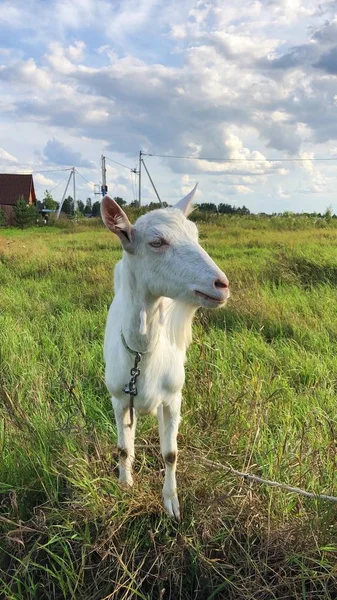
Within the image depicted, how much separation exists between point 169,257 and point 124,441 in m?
1.04

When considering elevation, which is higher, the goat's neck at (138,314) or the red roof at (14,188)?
the red roof at (14,188)

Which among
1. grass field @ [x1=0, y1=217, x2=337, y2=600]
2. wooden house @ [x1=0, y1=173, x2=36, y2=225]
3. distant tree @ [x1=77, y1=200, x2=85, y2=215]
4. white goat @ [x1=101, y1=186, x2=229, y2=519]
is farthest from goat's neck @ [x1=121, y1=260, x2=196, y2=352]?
distant tree @ [x1=77, y1=200, x2=85, y2=215]

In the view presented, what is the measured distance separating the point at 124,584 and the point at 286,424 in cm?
134

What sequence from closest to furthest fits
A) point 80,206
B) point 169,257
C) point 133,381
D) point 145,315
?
point 169,257, point 145,315, point 133,381, point 80,206

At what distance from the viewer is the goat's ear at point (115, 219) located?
5.77 feet

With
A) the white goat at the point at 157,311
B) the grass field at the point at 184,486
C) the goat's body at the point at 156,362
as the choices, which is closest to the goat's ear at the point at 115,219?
the white goat at the point at 157,311

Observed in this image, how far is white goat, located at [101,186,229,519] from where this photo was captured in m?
1.68

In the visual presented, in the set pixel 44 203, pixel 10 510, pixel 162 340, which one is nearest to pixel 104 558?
pixel 10 510

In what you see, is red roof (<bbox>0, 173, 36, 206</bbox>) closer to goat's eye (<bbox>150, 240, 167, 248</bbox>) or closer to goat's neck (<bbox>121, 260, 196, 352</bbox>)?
goat's neck (<bbox>121, 260, 196, 352</bbox>)

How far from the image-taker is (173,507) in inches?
82.6

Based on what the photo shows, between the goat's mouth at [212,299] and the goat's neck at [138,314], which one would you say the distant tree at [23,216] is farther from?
the goat's mouth at [212,299]

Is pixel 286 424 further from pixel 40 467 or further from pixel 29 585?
pixel 29 585

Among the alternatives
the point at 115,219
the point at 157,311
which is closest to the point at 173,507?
the point at 157,311

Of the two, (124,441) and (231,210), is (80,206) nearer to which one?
(231,210)
